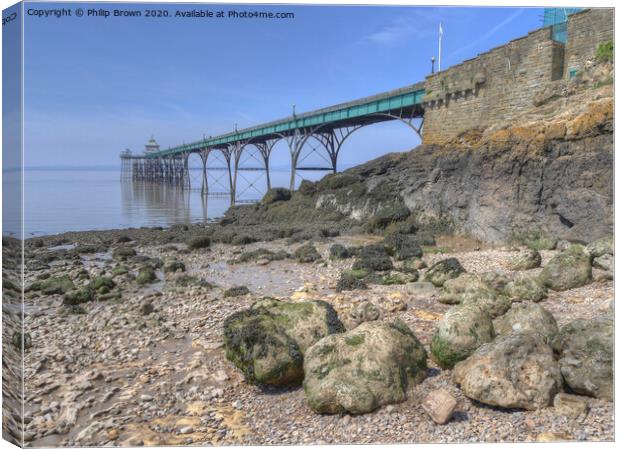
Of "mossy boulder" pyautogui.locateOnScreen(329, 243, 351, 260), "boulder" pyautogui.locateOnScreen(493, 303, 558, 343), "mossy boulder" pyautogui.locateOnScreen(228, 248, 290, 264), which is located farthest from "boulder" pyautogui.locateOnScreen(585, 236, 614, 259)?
"mossy boulder" pyautogui.locateOnScreen(228, 248, 290, 264)

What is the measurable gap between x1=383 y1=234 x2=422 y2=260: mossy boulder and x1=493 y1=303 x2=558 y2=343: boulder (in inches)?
276

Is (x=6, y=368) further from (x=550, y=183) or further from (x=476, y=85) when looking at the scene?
(x=476, y=85)

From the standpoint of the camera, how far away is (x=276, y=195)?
29.4 meters

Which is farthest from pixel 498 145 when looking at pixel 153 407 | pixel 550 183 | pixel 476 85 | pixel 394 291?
pixel 153 407

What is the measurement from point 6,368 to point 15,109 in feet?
8.40

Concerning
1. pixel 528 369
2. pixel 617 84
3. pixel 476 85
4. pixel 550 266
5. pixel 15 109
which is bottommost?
pixel 528 369

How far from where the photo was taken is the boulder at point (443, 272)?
959 centimetres

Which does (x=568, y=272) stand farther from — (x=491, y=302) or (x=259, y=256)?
(x=259, y=256)

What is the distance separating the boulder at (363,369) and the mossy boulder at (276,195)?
24099 millimetres

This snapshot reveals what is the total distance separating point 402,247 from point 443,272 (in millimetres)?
4356

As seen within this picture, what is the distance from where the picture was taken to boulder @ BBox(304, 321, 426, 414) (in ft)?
14.7

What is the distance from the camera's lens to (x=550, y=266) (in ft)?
28.5

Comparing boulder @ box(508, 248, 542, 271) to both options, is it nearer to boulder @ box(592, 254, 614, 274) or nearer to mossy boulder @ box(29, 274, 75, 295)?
boulder @ box(592, 254, 614, 274)

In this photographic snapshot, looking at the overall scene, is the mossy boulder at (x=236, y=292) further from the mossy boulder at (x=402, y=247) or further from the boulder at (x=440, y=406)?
the boulder at (x=440, y=406)
